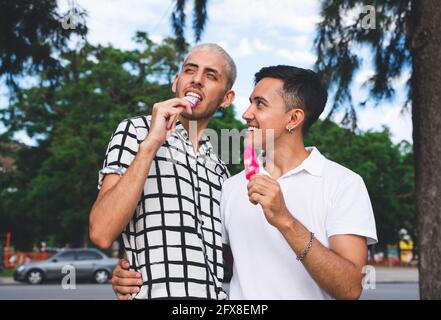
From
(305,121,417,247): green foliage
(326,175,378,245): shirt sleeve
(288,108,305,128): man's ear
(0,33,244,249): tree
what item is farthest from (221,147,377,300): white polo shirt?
(305,121,417,247): green foliage

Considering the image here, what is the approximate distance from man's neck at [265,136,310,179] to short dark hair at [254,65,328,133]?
0.30 ft

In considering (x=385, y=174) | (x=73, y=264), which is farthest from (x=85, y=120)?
(x=385, y=174)

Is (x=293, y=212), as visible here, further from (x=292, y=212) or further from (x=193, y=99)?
(x=193, y=99)

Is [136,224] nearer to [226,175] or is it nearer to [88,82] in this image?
[226,175]

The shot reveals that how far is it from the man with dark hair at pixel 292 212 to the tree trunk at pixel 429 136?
3.08m

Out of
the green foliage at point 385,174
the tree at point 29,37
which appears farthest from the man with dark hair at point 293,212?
the green foliage at point 385,174

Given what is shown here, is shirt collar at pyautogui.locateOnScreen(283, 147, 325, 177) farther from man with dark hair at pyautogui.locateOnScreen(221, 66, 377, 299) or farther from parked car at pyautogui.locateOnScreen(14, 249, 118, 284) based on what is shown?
parked car at pyautogui.locateOnScreen(14, 249, 118, 284)

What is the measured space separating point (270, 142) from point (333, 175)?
0.29m

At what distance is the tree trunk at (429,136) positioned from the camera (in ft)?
17.9

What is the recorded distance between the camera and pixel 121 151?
8.01 feet

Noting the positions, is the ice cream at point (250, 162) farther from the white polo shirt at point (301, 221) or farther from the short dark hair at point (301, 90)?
the short dark hair at point (301, 90)

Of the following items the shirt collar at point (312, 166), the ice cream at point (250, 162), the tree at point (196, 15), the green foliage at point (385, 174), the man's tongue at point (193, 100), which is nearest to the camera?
the ice cream at point (250, 162)

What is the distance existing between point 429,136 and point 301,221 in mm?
3460
